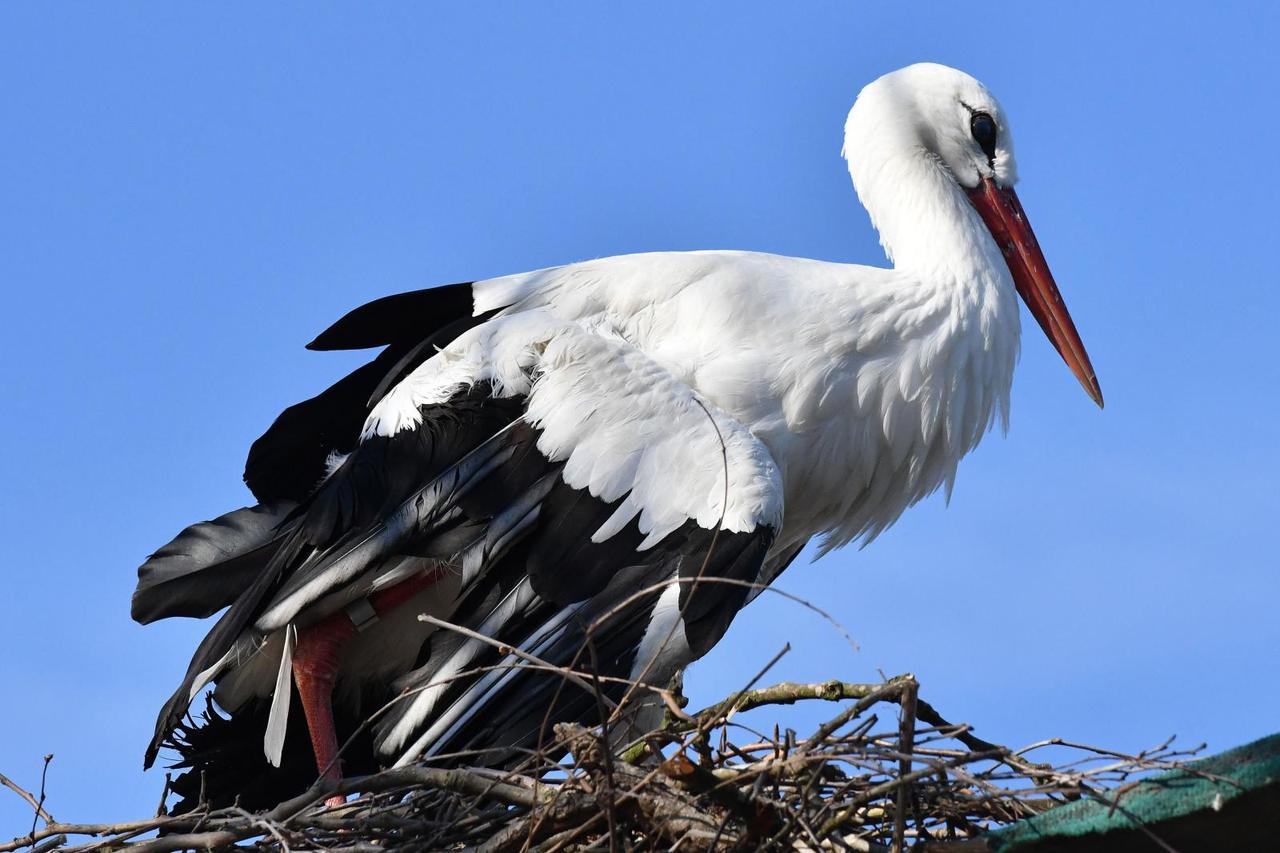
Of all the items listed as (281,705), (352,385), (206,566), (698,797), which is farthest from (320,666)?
(698,797)

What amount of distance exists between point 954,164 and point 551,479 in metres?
1.77

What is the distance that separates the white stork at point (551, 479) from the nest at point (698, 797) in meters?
0.57

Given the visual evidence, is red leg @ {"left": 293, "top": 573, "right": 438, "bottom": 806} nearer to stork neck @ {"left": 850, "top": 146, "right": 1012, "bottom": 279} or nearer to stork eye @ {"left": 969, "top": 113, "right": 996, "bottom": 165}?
stork neck @ {"left": 850, "top": 146, "right": 1012, "bottom": 279}

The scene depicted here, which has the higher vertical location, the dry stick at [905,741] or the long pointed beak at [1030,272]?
the long pointed beak at [1030,272]

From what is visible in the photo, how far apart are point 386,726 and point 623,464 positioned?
84cm

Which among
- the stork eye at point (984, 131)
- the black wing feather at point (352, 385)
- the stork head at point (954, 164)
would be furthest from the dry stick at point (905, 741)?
the stork eye at point (984, 131)

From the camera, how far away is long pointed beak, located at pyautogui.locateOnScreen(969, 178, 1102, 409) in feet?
A: 18.5

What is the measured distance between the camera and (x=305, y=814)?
12.4ft

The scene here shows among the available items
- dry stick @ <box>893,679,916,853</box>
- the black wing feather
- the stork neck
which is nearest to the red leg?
the black wing feather

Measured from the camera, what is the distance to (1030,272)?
5660 mm

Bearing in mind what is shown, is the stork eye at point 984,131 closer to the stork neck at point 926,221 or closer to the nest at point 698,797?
the stork neck at point 926,221

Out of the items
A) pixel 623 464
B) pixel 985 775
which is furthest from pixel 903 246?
pixel 985 775

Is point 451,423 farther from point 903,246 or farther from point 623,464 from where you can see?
point 903,246

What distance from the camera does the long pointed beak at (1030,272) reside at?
562 centimetres
